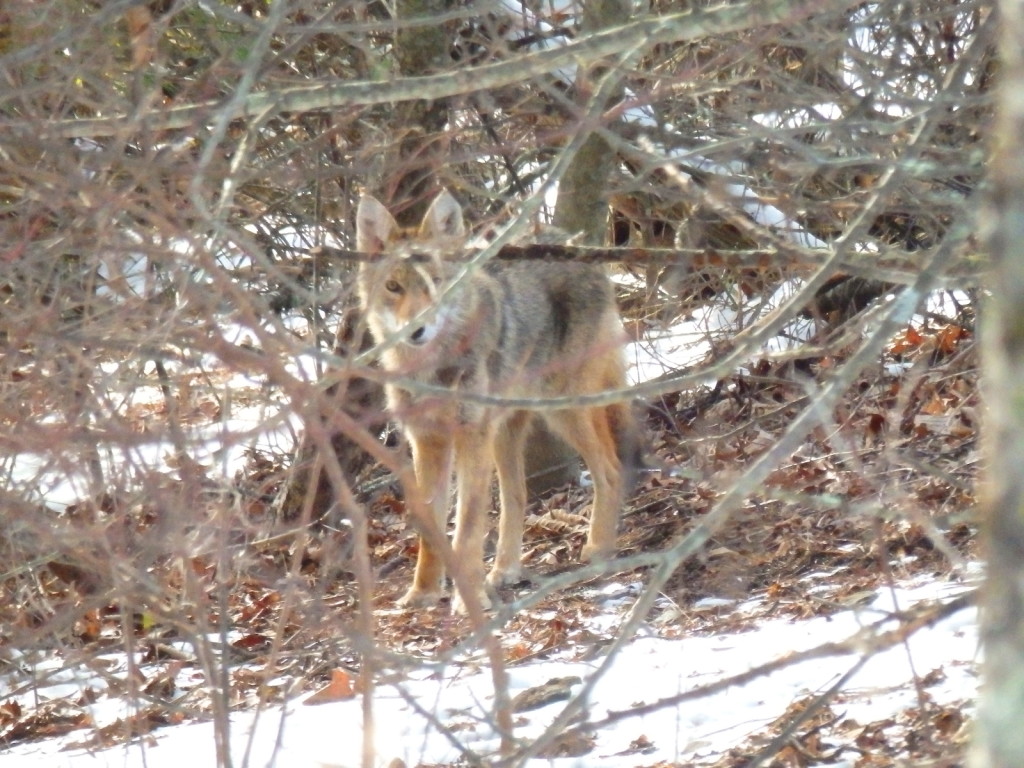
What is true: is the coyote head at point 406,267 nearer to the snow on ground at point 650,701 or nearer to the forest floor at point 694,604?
the forest floor at point 694,604

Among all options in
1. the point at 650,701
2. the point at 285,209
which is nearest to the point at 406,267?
the point at 285,209

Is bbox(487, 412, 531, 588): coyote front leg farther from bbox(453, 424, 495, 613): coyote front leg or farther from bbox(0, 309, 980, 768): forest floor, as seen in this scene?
bbox(453, 424, 495, 613): coyote front leg

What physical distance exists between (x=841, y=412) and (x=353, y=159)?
3.24 metres

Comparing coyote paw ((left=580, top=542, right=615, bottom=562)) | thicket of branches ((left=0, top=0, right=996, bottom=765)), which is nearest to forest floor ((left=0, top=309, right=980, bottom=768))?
coyote paw ((left=580, top=542, right=615, bottom=562))

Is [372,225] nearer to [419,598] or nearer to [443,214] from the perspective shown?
[443,214]

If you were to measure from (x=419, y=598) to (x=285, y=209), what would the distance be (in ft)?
7.70

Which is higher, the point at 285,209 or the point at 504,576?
the point at 285,209

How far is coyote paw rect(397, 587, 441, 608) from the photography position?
7645 millimetres

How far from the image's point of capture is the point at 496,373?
8.20 m

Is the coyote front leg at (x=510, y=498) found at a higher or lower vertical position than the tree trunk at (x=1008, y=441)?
lower

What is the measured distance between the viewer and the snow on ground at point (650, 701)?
4441mm

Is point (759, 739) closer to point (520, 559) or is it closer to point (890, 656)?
point (890, 656)

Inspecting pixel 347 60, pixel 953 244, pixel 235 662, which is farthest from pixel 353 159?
pixel 953 244

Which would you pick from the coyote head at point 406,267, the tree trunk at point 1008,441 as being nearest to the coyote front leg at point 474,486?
the coyote head at point 406,267
